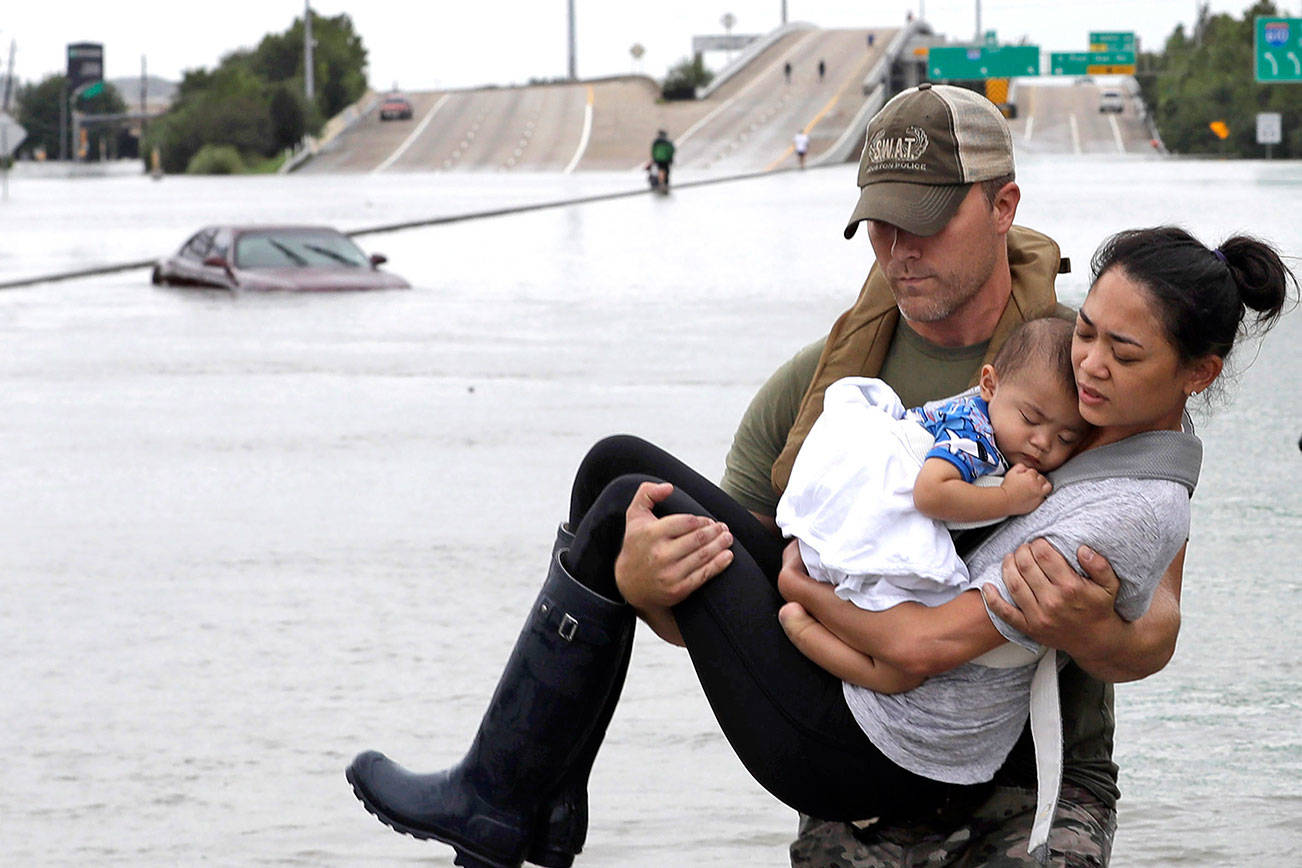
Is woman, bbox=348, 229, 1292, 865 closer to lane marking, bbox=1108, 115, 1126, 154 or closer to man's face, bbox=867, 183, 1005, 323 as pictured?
man's face, bbox=867, 183, 1005, 323

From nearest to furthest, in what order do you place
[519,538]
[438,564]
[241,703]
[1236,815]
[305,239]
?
1. [1236,815]
2. [241,703]
3. [438,564]
4. [519,538]
5. [305,239]

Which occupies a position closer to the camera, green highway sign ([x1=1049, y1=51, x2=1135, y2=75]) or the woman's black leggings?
the woman's black leggings

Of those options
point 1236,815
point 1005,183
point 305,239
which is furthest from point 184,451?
point 305,239

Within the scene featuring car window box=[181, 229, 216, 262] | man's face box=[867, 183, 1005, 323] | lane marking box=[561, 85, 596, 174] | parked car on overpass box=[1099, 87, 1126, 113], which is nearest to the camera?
man's face box=[867, 183, 1005, 323]

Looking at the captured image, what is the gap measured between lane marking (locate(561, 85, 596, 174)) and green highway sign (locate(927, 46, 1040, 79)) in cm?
1422

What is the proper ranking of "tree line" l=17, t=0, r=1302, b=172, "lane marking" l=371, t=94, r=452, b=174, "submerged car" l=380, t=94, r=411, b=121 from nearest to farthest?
"lane marking" l=371, t=94, r=452, b=174 < "tree line" l=17, t=0, r=1302, b=172 < "submerged car" l=380, t=94, r=411, b=121

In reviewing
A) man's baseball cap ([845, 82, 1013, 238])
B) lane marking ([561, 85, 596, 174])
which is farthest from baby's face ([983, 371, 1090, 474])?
lane marking ([561, 85, 596, 174])

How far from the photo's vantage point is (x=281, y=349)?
1755 centimetres

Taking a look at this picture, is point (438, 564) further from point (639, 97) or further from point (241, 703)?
point (639, 97)

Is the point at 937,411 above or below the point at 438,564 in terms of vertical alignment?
above

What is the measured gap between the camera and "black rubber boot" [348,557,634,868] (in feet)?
11.1

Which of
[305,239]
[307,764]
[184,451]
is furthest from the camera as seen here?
[305,239]

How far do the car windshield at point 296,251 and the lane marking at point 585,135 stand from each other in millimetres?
51111

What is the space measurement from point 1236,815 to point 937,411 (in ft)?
7.82
